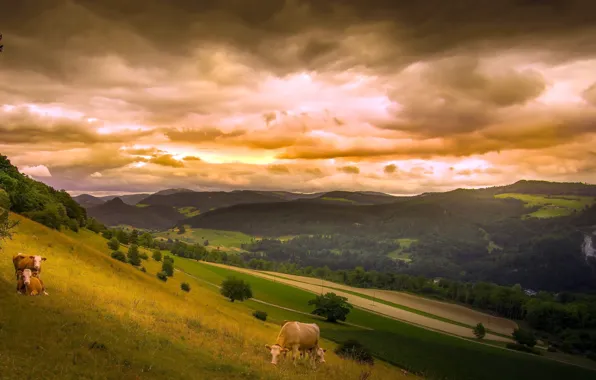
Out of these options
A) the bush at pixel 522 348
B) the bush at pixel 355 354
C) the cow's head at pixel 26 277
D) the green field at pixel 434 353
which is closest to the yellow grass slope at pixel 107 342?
the cow's head at pixel 26 277

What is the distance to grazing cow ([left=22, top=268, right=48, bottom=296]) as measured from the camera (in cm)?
2283

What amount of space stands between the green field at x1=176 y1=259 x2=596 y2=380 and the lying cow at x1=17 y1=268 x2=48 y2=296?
165 feet

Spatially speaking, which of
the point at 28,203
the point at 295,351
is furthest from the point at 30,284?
the point at 28,203

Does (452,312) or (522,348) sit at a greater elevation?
(522,348)

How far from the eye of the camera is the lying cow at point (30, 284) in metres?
22.8

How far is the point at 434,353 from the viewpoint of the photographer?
260ft

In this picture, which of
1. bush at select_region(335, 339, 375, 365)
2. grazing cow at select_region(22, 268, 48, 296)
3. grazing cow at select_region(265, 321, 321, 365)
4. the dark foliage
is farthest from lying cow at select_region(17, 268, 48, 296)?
the dark foliage

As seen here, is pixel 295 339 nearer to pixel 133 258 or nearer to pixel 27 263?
pixel 27 263

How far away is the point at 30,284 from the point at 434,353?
256 ft

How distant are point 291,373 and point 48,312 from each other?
1387 cm

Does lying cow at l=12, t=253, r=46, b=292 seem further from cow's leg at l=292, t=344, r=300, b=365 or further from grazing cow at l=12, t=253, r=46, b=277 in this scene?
cow's leg at l=292, t=344, r=300, b=365

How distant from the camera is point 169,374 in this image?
673 inches

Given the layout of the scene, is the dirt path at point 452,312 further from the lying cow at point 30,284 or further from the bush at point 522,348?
the lying cow at point 30,284

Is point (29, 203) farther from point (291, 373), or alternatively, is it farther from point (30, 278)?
point (291, 373)
